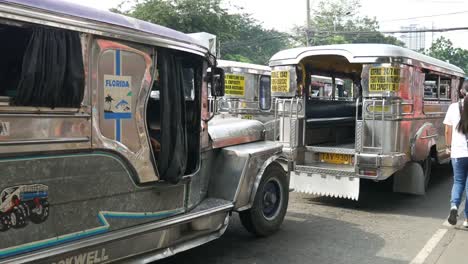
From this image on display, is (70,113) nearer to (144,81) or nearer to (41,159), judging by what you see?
(41,159)

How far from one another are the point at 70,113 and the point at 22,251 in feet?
3.28

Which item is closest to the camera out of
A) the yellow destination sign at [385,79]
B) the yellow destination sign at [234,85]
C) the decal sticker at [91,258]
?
the decal sticker at [91,258]

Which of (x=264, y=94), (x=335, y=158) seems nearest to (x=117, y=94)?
(x=335, y=158)

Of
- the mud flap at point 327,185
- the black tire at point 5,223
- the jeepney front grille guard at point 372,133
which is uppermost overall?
the jeepney front grille guard at point 372,133

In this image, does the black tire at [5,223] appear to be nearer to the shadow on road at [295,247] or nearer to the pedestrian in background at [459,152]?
the shadow on road at [295,247]

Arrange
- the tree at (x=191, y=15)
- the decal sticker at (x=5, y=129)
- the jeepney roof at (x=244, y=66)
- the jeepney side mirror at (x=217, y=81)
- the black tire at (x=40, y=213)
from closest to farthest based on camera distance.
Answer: the decal sticker at (x=5, y=129), the black tire at (x=40, y=213), the jeepney side mirror at (x=217, y=81), the jeepney roof at (x=244, y=66), the tree at (x=191, y=15)

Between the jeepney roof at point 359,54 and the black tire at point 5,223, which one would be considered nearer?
the black tire at point 5,223

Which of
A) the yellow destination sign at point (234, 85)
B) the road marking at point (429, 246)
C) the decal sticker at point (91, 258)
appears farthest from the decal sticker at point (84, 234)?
the yellow destination sign at point (234, 85)

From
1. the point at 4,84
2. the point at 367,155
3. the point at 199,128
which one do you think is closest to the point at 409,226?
the point at 367,155

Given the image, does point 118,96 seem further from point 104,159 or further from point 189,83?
point 189,83

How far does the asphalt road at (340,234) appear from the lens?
534 centimetres

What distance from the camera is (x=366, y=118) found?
7.47 metres

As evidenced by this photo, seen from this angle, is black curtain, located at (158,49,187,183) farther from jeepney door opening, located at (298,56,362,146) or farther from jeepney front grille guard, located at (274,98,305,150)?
jeepney door opening, located at (298,56,362,146)

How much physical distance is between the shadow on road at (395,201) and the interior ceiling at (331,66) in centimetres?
238
